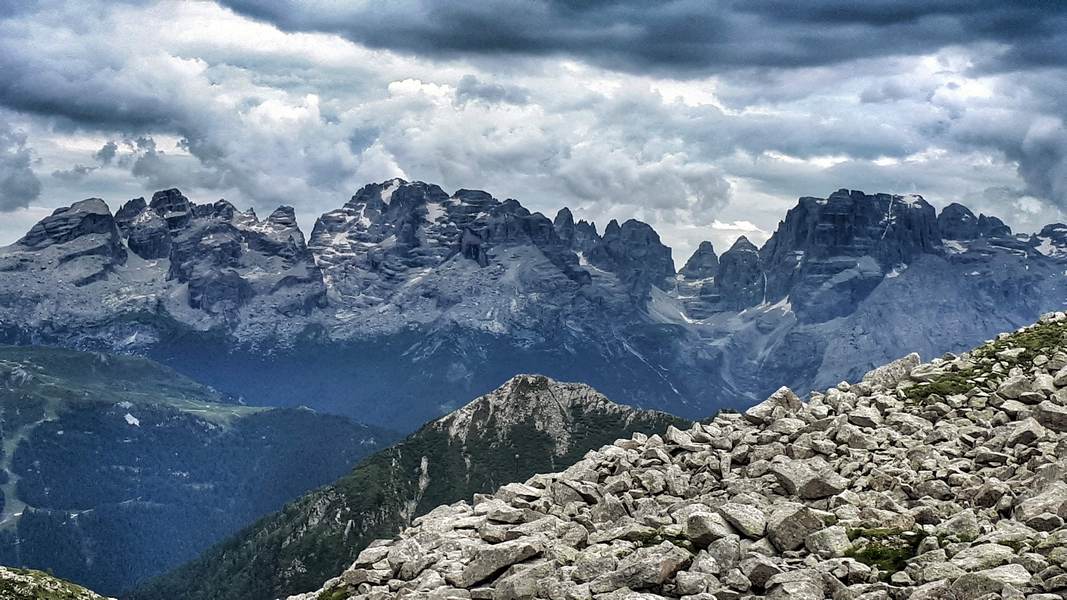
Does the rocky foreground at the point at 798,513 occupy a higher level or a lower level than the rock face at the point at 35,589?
higher

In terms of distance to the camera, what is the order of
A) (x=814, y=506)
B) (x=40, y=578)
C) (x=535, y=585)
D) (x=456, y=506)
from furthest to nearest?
(x=40, y=578) → (x=456, y=506) → (x=814, y=506) → (x=535, y=585)

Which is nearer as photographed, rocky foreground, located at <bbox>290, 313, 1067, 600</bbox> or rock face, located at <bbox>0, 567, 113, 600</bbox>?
rocky foreground, located at <bbox>290, 313, 1067, 600</bbox>

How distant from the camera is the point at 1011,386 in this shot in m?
65.0

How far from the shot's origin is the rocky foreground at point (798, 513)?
1565 inches

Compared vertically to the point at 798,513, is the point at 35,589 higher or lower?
lower

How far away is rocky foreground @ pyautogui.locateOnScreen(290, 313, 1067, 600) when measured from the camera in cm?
3975

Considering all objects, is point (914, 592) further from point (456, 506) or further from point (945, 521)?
point (456, 506)

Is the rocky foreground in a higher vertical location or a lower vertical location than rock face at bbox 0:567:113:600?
higher

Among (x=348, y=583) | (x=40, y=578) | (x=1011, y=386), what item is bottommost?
(x=40, y=578)

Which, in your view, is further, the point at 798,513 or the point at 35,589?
the point at 35,589

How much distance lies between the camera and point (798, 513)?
44.4 m

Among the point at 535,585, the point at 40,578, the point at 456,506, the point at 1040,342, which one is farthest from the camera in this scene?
the point at 40,578

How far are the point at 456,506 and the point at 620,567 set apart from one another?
20769mm

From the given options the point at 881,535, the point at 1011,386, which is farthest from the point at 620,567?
the point at 1011,386
